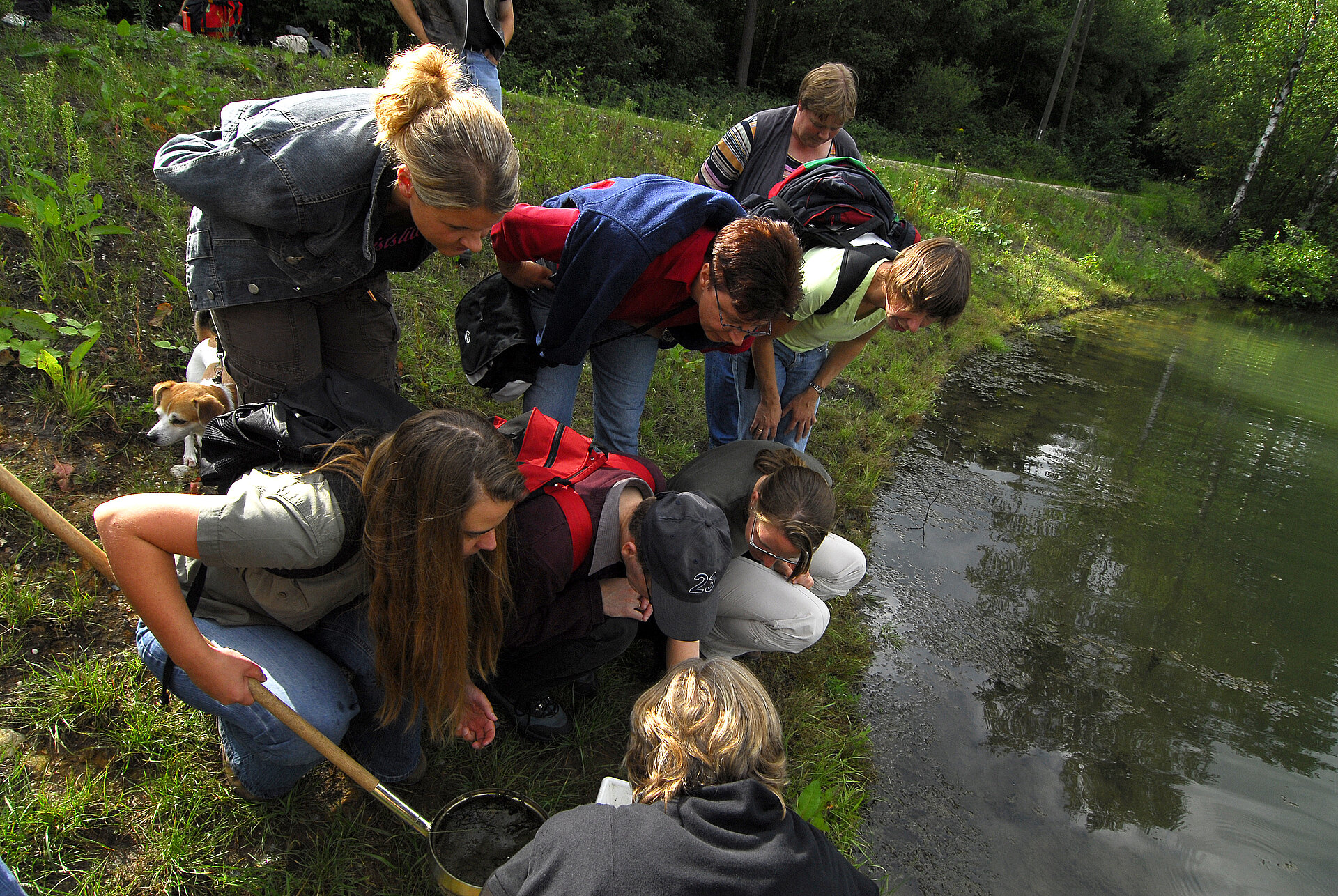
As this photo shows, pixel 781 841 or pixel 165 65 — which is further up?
pixel 165 65

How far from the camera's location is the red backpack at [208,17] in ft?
22.2

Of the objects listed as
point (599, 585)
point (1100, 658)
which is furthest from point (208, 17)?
point (1100, 658)

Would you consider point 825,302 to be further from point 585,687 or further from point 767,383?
point 585,687

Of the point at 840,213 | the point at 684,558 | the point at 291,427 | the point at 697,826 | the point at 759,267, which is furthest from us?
the point at 840,213

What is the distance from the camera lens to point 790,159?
3.41 metres

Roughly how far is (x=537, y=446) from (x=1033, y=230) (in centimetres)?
1278

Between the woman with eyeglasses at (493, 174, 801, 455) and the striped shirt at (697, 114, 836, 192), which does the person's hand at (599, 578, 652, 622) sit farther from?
the striped shirt at (697, 114, 836, 192)

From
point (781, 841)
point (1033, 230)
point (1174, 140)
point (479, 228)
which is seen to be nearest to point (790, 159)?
point (479, 228)

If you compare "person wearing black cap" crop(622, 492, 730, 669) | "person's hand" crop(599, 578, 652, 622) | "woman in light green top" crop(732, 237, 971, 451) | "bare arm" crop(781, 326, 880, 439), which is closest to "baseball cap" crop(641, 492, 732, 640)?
"person wearing black cap" crop(622, 492, 730, 669)

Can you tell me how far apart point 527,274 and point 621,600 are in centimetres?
112

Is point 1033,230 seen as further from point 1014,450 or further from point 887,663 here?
point 887,663

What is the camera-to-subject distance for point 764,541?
2.29 m

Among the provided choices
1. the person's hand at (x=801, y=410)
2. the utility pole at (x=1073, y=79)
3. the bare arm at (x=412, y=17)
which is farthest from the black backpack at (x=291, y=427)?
the utility pole at (x=1073, y=79)

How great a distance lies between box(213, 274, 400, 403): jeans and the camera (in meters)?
2.07
